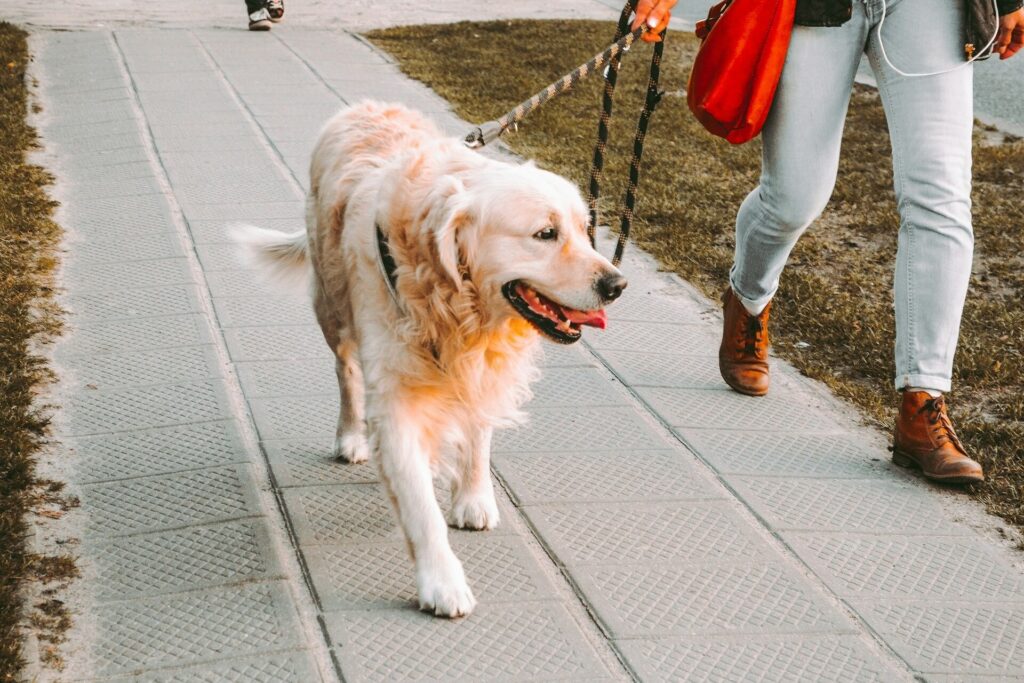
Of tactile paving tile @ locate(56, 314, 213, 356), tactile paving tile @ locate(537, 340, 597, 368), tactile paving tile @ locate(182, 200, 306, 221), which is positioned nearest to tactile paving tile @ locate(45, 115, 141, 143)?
tactile paving tile @ locate(182, 200, 306, 221)

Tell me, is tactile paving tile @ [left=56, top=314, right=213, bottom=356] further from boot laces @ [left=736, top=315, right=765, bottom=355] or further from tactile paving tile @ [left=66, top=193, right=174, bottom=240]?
boot laces @ [left=736, top=315, right=765, bottom=355]

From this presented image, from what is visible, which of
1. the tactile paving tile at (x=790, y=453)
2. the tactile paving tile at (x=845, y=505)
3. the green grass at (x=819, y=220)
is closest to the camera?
the tactile paving tile at (x=845, y=505)

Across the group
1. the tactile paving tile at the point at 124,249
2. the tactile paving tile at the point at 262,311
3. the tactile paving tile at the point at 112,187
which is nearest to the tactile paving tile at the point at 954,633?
the tactile paving tile at the point at 262,311

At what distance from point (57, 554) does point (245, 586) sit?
0.53 meters

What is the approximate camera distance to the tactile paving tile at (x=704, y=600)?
10.0ft

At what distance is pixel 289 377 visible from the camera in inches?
175

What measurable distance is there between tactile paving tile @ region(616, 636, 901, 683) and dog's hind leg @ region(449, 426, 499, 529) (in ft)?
2.23

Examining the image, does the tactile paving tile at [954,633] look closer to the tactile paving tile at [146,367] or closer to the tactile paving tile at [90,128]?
the tactile paving tile at [146,367]

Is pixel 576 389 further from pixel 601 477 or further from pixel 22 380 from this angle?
pixel 22 380

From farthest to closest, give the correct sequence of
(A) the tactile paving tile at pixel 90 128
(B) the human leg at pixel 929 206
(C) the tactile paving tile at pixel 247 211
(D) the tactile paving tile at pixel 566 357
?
(A) the tactile paving tile at pixel 90 128, (C) the tactile paving tile at pixel 247 211, (D) the tactile paving tile at pixel 566 357, (B) the human leg at pixel 929 206

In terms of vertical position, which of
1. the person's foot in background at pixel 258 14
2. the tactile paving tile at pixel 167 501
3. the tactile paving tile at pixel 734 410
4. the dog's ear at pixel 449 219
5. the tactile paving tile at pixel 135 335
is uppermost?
the dog's ear at pixel 449 219

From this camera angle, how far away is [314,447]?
398 cm

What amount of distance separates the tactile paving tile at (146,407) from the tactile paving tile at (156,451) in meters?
0.06

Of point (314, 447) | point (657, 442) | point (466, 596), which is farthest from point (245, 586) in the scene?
point (657, 442)
